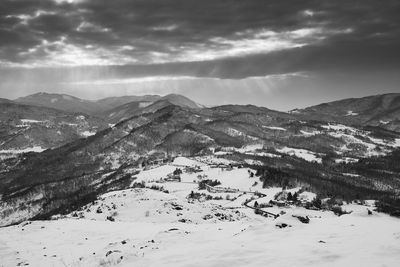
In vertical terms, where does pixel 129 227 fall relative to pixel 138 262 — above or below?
below

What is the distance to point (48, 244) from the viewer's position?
6456 cm

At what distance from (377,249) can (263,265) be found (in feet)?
32.3

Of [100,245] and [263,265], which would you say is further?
[100,245]

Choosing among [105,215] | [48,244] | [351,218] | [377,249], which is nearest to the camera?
[377,249]

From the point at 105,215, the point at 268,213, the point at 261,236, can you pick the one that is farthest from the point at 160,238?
the point at 268,213

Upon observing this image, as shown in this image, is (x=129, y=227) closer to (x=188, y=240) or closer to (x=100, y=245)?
(x=100, y=245)

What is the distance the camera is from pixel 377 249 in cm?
3459

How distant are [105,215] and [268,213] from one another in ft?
201

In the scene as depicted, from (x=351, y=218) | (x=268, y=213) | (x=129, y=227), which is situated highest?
(x=351, y=218)

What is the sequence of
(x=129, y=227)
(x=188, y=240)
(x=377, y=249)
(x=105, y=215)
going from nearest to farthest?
(x=377, y=249) < (x=188, y=240) < (x=129, y=227) < (x=105, y=215)

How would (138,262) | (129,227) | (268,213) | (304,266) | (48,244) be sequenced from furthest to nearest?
1. (268,213)
2. (129,227)
3. (48,244)
4. (138,262)
5. (304,266)

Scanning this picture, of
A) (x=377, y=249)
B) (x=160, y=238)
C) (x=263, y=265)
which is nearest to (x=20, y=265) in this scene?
(x=160, y=238)

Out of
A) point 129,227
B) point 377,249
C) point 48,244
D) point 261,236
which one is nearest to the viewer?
point 377,249

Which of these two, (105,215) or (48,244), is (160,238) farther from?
(105,215)
